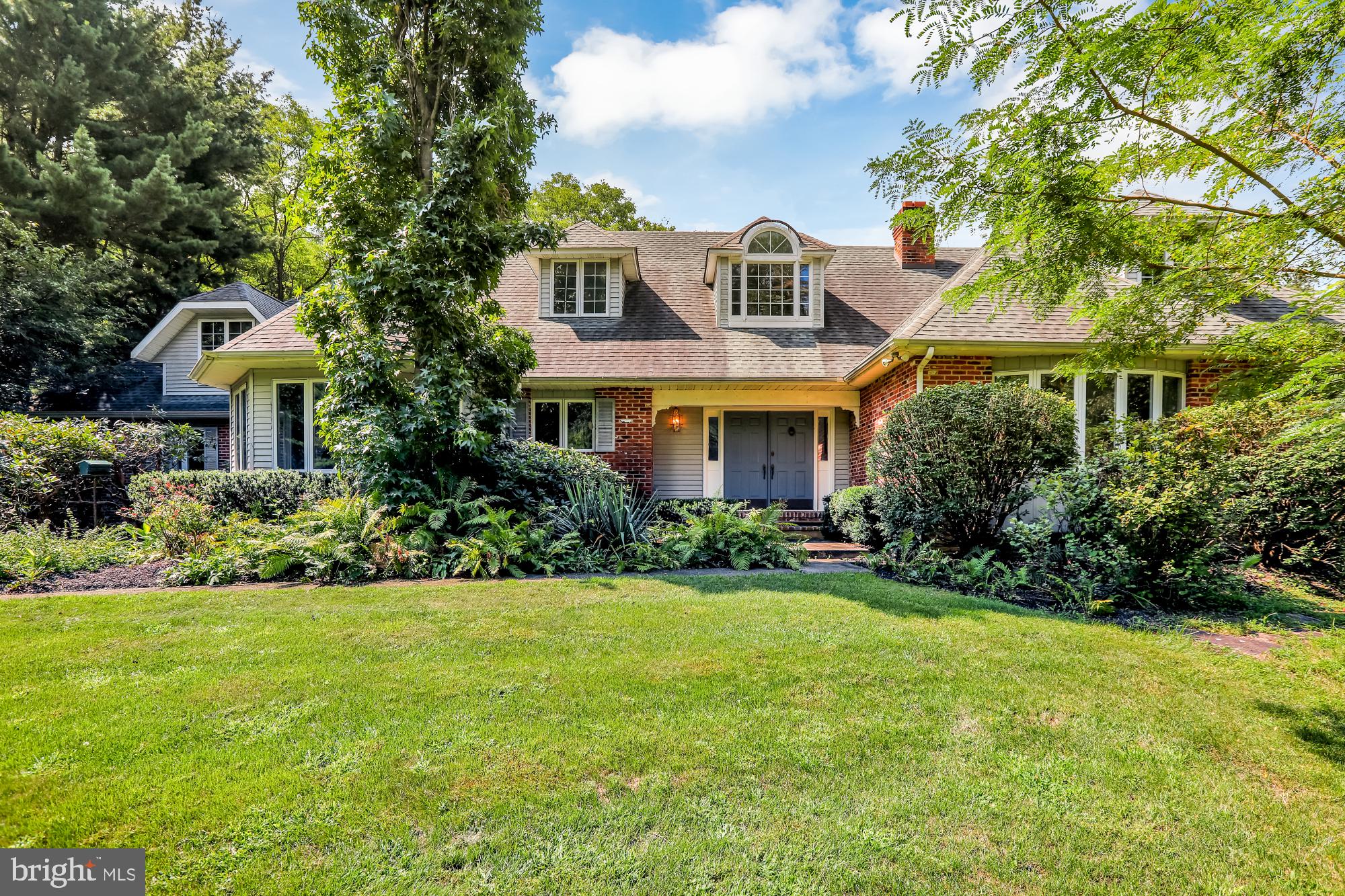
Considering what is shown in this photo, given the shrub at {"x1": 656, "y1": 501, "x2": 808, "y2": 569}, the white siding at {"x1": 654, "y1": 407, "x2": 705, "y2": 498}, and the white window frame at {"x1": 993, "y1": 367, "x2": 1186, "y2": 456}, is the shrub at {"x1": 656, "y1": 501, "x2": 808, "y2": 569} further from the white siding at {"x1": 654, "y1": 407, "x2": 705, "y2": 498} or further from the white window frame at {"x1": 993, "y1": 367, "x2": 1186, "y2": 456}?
the white window frame at {"x1": 993, "y1": 367, "x2": 1186, "y2": 456}

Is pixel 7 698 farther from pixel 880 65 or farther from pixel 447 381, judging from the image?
pixel 880 65

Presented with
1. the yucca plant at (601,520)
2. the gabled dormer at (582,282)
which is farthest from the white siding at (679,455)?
the yucca plant at (601,520)

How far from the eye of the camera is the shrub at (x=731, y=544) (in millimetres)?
6531

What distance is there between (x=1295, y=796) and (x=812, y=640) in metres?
2.28

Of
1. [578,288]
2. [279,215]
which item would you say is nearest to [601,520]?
[578,288]

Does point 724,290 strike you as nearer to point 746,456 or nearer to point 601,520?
point 746,456

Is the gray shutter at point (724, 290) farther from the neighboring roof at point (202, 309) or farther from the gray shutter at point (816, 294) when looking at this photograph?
the neighboring roof at point (202, 309)

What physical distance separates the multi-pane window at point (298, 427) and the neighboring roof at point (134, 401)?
5813 mm

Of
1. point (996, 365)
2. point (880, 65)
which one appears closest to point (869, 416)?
point (996, 365)

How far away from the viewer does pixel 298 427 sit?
35.7ft

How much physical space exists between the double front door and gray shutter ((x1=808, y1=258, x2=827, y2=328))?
1910mm

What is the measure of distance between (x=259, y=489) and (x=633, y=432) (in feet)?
20.9

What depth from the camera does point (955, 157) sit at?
3590 millimetres

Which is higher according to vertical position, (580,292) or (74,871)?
(580,292)
